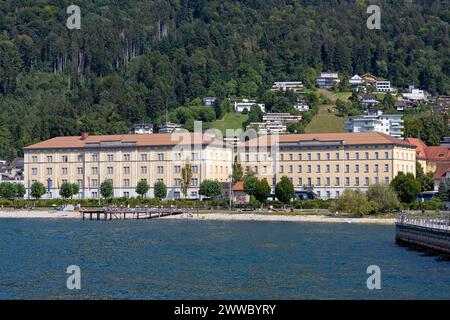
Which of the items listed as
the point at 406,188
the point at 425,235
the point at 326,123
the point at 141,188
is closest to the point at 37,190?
the point at 141,188

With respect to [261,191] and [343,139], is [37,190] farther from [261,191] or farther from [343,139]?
[343,139]

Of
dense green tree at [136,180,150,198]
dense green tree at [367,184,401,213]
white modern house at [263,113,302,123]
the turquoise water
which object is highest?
white modern house at [263,113,302,123]

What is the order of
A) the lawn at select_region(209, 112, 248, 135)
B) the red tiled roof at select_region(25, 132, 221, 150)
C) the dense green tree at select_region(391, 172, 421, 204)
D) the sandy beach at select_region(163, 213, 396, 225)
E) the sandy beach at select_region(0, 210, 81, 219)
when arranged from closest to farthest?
the sandy beach at select_region(163, 213, 396, 225) < the dense green tree at select_region(391, 172, 421, 204) < the sandy beach at select_region(0, 210, 81, 219) < the red tiled roof at select_region(25, 132, 221, 150) < the lawn at select_region(209, 112, 248, 135)

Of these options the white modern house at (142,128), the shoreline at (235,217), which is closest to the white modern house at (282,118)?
the white modern house at (142,128)

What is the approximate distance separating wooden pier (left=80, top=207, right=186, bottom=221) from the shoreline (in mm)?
1134

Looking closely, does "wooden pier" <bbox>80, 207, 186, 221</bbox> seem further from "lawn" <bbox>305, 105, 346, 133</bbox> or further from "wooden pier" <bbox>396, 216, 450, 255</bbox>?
"lawn" <bbox>305, 105, 346, 133</bbox>

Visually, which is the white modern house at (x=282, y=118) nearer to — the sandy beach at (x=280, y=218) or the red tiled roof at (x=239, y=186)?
the red tiled roof at (x=239, y=186)

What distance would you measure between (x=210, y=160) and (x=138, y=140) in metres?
9.54

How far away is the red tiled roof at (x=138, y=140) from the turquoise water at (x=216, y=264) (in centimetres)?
4619

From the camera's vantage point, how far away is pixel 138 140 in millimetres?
139125

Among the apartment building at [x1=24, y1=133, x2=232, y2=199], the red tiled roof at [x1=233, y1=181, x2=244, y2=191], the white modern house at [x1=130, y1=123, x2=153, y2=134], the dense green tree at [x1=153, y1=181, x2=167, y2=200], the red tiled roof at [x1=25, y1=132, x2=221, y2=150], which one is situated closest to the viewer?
the red tiled roof at [x1=233, y1=181, x2=244, y2=191]

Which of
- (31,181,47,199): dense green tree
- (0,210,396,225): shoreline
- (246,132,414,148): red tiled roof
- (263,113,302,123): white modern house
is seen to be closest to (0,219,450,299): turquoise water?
(0,210,396,225): shoreline

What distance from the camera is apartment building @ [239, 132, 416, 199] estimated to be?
436 feet

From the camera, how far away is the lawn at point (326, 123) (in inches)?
7170
